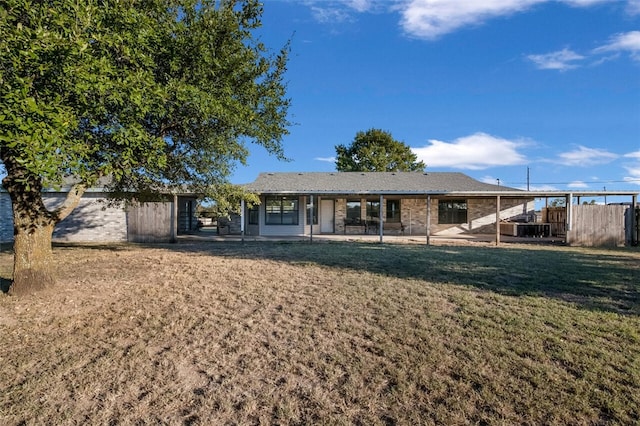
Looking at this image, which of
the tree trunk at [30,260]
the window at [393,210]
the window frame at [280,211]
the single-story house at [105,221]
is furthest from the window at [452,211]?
the tree trunk at [30,260]

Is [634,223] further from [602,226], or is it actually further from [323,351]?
[323,351]

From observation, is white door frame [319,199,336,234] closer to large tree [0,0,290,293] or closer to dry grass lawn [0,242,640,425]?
large tree [0,0,290,293]

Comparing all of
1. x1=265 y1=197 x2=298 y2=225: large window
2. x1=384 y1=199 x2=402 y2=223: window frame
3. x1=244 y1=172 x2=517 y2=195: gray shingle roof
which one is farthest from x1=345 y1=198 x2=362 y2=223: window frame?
x1=265 y1=197 x2=298 y2=225: large window

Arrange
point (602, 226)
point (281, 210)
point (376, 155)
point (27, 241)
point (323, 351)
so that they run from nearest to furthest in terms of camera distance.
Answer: point (323, 351) → point (27, 241) → point (602, 226) → point (281, 210) → point (376, 155)

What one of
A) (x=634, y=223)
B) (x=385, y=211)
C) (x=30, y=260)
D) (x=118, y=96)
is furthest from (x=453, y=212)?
(x=30, y=260)

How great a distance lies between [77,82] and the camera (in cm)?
436

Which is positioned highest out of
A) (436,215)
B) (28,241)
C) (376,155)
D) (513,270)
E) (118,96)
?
(376,155)

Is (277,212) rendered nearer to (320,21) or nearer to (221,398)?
(320,21)

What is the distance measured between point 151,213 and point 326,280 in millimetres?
11794

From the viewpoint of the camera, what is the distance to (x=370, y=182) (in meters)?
20.5

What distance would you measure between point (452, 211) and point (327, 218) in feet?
23.9

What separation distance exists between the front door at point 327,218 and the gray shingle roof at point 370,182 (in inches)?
46.5

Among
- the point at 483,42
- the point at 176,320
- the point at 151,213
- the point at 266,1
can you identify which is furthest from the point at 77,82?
the point at 483,42

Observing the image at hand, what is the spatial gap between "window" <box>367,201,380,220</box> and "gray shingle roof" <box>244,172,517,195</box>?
1.06m
